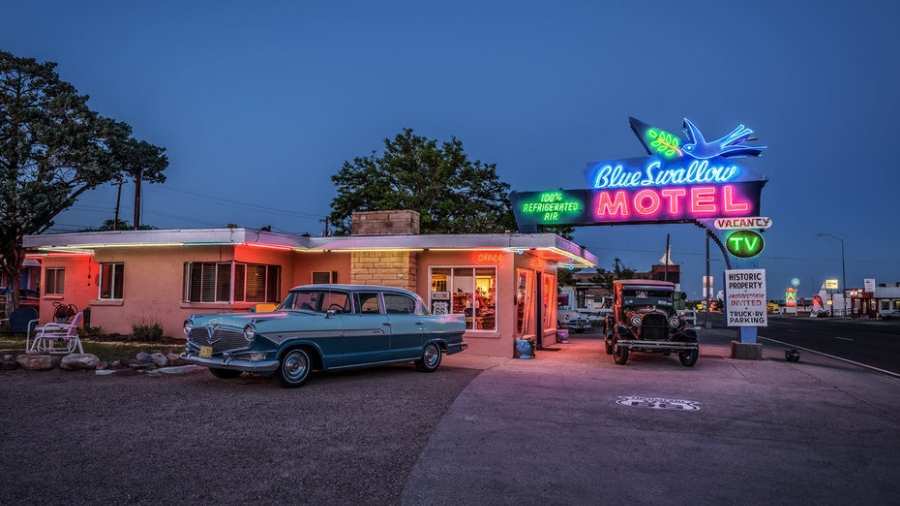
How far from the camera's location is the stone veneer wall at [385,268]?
52.3 ft

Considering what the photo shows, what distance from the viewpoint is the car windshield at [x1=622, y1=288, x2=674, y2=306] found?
15336 millimetres

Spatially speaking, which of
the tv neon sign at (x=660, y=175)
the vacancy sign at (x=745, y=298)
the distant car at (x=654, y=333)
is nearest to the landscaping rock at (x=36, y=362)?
the distant car at (x=654, y=333)

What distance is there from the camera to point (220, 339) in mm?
9141

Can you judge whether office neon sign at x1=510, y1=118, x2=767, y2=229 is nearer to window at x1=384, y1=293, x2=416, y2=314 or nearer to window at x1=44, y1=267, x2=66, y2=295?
window at x1=384, y1=293, x2=416, y2=314

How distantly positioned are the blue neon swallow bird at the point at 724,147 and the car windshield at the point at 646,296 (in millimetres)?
4459

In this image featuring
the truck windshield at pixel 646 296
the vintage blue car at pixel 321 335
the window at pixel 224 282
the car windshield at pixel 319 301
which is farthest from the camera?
the window at pixel 224 282

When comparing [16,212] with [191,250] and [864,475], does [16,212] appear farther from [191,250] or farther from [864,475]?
[864,475]

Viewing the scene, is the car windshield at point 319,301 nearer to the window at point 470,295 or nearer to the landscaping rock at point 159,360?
the landscaping rock at point 159,360

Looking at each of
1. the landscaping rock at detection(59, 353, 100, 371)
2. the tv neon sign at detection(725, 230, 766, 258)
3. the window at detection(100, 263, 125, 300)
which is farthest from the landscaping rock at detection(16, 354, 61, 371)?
the tv neon sign at detection(725, 230, 766, 258)

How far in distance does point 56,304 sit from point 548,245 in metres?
16.7

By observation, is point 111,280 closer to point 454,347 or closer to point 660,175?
point 454,347

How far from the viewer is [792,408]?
8.67 metres

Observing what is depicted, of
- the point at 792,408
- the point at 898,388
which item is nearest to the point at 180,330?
the point at 792,408

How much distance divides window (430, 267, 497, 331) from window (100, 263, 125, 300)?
9.40 meters
